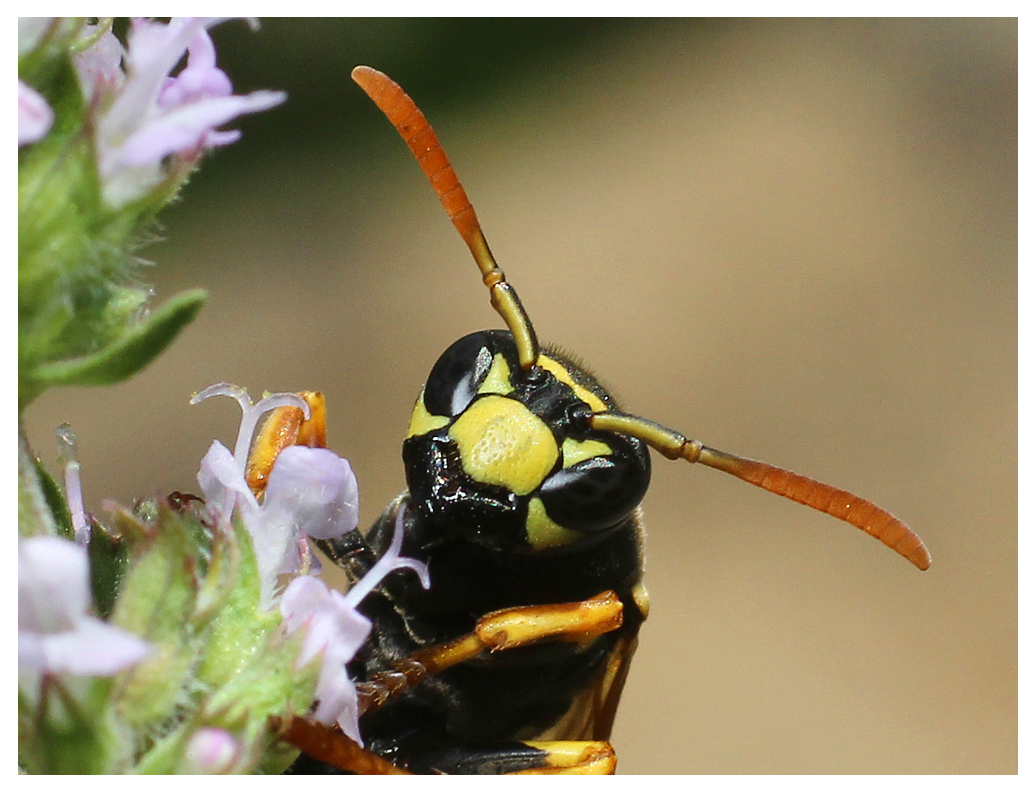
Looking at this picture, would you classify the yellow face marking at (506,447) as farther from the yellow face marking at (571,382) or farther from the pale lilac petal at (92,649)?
the pale lilac petal at (92,649)

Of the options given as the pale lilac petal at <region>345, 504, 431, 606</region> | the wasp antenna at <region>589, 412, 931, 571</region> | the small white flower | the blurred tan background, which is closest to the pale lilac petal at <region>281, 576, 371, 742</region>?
the pale lilac petal at <region>345, 504, 431, 606</region>

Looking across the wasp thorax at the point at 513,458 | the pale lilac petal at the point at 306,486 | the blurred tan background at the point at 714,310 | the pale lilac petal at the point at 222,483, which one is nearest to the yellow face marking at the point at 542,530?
the wasp thorax at the point at 513,458

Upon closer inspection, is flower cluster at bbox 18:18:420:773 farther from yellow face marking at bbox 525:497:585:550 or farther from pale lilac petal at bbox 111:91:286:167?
yellow face marking at bbox 525:497:585:550

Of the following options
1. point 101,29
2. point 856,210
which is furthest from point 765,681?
point 101,29

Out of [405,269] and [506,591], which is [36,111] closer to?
[506,591]

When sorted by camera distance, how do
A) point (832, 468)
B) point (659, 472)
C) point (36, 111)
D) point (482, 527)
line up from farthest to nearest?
point (659, 472) → point (832, 468) → point (482, 527) → point (36, 111)
